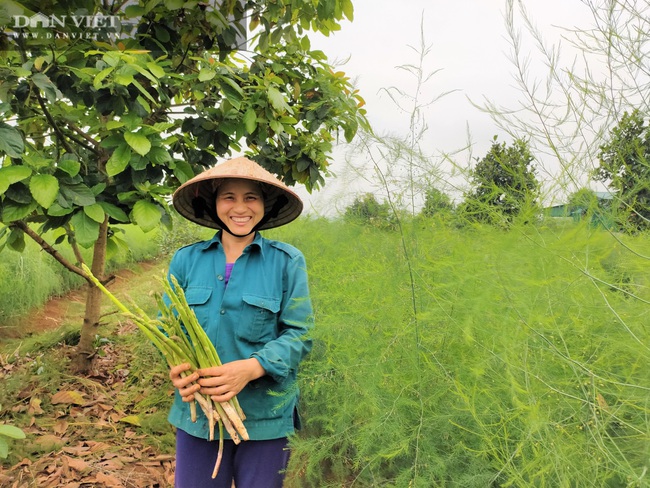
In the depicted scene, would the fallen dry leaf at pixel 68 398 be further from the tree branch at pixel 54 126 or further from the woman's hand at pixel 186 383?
the woman's hand at pixel 186 383

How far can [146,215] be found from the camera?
6.75 feet

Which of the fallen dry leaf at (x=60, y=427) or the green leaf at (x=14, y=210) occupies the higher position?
the green leaf at (x=14, y=210)

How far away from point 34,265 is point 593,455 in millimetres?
5511

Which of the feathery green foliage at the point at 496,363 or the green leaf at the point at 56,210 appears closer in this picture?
the feathery green foliage at the point at 496,363

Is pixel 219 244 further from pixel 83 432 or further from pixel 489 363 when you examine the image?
pixel 83 432

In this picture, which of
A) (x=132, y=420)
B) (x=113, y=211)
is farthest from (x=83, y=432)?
(x=113, y=211)

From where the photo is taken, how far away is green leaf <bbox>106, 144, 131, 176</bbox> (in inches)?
79.0

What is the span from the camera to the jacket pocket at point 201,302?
1571mm

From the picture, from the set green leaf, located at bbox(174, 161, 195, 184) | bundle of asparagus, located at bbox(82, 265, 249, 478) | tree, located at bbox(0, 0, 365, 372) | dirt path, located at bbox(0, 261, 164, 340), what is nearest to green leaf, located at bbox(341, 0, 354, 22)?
tree, located at bbox(0, 0, 365, 372)

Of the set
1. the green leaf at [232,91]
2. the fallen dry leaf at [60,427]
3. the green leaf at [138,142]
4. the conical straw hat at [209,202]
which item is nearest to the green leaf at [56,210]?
the green leaf at [138,142]

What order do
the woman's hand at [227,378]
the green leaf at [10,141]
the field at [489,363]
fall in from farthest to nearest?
the green leaf at [10,141] → the woman's hand at [227,378] → the field at [489,363]

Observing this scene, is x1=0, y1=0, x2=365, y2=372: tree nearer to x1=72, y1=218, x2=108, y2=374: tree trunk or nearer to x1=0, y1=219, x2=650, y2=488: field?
x1=72, y1=218, x2=108, y2=374: tree trunk

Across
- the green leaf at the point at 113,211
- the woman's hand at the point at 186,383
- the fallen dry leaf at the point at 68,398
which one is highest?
the green leaf at the point at 113,211

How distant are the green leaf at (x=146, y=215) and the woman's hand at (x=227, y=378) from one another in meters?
0.85
